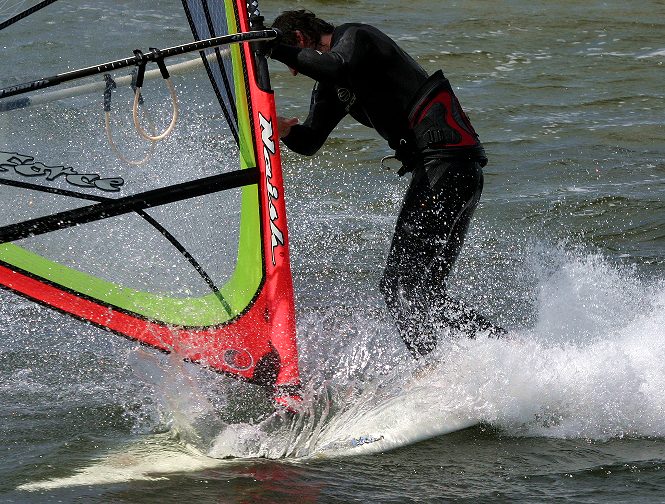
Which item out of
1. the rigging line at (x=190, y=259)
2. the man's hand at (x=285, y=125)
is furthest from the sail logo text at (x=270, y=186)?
the man's hand at (x=285, y=125)

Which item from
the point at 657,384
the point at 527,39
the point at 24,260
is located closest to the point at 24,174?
the point at 24,260

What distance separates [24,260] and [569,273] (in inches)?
102

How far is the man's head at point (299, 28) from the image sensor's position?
→ 3.98 meters

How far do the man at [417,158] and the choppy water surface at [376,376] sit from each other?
0.66 ft

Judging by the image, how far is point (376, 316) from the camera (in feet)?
17.4

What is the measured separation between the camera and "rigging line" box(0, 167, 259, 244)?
150 inches

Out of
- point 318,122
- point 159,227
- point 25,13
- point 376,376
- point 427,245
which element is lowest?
point 376,376

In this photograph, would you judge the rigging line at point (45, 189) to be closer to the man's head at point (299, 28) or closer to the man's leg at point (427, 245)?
the man's head at point (299, 28)

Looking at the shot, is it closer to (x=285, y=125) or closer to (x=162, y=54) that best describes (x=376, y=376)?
(x=285, y=125)

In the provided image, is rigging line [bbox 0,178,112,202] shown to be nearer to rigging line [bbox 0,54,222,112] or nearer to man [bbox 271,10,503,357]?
rigging line [bbox 0,54,222,112]

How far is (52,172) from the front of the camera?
3.99 metres

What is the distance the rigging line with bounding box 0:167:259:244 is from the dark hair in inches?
20.9

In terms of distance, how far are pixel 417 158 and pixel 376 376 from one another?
0.89 m

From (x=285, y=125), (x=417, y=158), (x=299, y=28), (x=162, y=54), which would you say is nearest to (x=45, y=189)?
(x=162, y=54)
